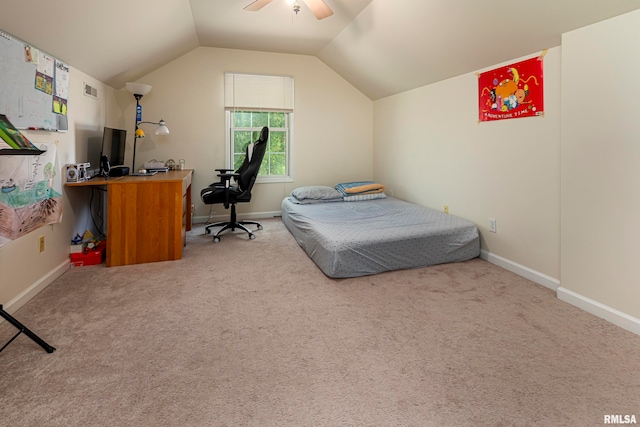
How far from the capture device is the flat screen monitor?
342 centimetres

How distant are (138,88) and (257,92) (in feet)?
5.07

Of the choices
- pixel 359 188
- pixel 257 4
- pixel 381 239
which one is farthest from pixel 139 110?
pixel 381 239

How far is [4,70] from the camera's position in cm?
201

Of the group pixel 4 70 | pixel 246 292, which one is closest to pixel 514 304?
pixel 246 292

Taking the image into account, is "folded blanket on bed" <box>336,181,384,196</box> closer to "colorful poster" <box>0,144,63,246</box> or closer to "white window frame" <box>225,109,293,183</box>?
"white window frame" <box>225,109,293,183</box>

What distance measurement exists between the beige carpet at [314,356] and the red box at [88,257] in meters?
0.28

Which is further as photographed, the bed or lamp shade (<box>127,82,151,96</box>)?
lamp shade (<box>127,82,151,96</box>)

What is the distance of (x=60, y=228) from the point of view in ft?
9.30

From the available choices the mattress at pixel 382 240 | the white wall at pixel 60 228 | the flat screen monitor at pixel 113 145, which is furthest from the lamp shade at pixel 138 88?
the mattress at pixel 382 240

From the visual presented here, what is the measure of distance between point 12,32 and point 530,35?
3481mm

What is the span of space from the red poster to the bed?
105 centimetres

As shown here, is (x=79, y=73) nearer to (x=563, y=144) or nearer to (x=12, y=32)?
(x=12, y=32)

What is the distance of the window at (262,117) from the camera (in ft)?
15.8

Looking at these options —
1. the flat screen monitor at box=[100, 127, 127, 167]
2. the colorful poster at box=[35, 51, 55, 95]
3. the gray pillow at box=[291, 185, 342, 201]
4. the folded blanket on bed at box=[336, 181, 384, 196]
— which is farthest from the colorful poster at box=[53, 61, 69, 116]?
the folded blanket on bed at box=[336, 181, 384, 196]
